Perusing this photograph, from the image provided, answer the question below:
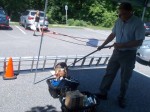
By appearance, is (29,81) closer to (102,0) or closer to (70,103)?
(70,103)

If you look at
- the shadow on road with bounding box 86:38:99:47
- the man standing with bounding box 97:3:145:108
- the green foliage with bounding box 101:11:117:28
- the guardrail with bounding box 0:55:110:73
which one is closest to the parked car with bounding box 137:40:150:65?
the guardrail with bounding box 0:55:110:73

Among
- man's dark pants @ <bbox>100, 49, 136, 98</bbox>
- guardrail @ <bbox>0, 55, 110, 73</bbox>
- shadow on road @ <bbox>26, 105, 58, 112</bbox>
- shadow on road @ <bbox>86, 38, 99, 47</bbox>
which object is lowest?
shadow on road @ <bbox>26, 105, 58, 112</bbox>

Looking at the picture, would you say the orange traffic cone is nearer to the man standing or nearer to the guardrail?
the guardrail

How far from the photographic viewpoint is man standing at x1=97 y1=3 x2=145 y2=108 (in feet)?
18.2

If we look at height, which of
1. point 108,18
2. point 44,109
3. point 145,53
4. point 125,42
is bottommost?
point 44,109

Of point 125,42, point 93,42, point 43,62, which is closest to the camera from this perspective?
point 125,42

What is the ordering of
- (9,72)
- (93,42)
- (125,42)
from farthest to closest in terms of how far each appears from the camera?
1. (9,72)
2. (93,42)
3. (125,42)

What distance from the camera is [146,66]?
1116 cm

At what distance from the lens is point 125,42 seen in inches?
223

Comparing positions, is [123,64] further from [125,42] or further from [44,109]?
[44,109]

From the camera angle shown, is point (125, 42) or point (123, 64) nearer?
point (125, 42)

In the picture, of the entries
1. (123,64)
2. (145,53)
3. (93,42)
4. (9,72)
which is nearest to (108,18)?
(145,53)

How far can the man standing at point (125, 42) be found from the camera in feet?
18.2

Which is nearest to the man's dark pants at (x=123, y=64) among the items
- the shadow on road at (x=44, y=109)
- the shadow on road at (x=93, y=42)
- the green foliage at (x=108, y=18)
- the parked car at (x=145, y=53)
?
the shadow on road at (x=93, y=42)
